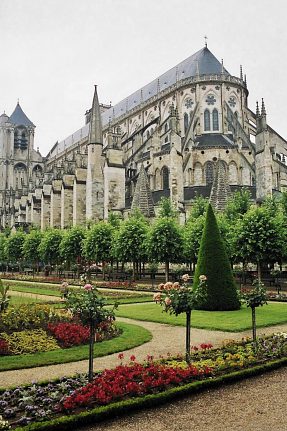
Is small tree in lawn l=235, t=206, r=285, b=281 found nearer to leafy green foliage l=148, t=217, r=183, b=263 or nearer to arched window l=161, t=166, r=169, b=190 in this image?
leafy green foliage l=148, t=217, r=183, b=263

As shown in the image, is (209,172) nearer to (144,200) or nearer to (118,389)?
(144,200)

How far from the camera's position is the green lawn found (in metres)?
13.2

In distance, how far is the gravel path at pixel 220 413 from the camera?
18.3 ft

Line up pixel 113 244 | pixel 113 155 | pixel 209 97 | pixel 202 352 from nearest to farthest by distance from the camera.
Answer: pixel 202 352
pixel 113 244
pixel 113 155
pixel 209 97

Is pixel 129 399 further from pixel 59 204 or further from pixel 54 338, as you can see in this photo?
pixel 59 204

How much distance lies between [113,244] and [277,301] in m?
16.4

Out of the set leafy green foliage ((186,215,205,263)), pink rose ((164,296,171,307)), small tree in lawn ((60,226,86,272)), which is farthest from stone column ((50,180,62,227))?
pink rose ((164,296,171,307))

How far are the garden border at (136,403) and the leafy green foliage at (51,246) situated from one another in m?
36.0

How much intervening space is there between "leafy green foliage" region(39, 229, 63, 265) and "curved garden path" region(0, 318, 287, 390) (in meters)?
29.0

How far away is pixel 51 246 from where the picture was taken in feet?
141

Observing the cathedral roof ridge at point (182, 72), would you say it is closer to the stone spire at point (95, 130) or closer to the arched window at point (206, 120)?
the arched window at point (206, 120)

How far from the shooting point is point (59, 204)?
59.3 m

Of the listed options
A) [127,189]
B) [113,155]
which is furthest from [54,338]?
[127,189]

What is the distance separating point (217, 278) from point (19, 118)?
91.6 metres
